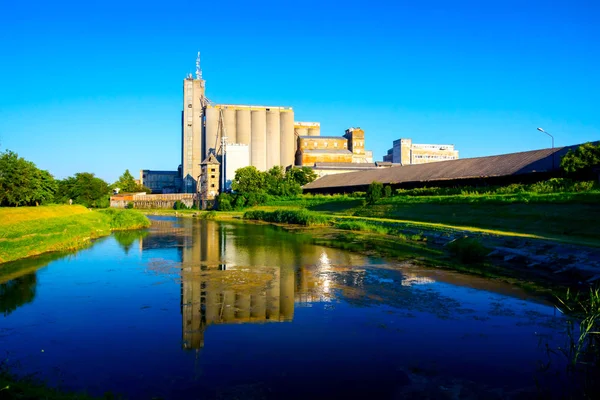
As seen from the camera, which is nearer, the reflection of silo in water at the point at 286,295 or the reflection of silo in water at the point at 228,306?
the reflection of silo in water at the point at 228,306

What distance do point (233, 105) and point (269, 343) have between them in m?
97.3

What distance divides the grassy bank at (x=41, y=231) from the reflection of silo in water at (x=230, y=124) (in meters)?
58.0

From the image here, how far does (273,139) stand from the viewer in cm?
9931

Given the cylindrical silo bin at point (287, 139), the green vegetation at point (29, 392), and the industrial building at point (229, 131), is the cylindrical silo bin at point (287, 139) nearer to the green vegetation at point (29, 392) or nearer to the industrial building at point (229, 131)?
the industrial building at point (229, 131)

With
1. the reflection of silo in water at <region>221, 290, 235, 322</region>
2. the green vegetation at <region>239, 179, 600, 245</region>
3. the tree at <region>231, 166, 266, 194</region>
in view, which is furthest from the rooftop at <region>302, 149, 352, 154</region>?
the reflection of silo in water at <region>221, 290, 235, 322</region>

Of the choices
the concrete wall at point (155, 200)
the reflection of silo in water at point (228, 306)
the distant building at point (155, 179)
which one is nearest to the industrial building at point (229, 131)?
the concrete wall at point (155, 200)

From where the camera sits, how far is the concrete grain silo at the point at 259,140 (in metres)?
96.4

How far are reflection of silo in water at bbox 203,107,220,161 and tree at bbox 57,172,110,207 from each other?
24276 millimetres

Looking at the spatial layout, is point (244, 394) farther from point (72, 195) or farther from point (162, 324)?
point (72, 195)

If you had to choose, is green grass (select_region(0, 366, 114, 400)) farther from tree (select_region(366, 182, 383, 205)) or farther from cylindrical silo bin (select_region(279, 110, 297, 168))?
cylindrical silo bin (select_region(279, 110, 297, 168))

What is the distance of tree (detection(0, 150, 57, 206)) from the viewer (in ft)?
115

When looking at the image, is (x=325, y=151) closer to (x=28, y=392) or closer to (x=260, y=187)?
(x=260, y=187)

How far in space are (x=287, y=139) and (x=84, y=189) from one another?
4565 cm

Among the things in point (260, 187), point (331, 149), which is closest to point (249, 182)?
point (260, 187)
